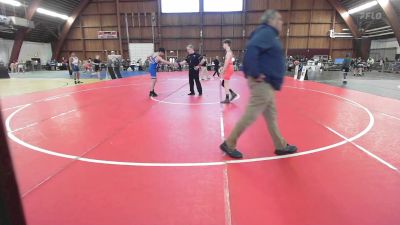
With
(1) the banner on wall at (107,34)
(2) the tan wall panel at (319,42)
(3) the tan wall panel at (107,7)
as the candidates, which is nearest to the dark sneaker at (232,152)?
(2) the tan wall panel at (319,42)

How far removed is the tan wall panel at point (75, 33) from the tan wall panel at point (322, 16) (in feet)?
99.4

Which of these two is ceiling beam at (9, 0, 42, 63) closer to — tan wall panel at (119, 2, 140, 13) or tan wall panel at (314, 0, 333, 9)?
tan wall panel at (119, 2, 140, 13)

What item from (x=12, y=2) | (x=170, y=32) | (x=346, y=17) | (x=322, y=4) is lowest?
(x=170, y=32)

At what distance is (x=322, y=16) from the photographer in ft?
105

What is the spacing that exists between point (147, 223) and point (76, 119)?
486cm

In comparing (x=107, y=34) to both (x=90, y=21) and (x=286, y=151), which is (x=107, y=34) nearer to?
(x=90, y=21)

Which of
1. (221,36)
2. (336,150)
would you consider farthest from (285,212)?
(221,36)

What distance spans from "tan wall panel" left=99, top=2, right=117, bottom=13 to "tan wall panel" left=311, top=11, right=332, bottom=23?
25304mm

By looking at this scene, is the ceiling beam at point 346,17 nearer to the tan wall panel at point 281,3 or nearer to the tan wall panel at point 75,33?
the tan wall panel at point 281,3

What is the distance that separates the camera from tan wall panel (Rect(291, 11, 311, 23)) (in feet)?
105

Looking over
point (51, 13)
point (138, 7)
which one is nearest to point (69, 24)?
point (51, 13)

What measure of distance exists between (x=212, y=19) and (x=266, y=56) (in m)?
31.1

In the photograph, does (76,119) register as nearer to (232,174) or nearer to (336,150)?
(232,174)

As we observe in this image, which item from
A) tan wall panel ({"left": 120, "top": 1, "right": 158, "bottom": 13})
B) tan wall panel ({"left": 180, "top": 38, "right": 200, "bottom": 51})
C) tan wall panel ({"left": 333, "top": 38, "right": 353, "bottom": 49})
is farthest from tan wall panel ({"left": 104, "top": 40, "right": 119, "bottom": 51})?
tan wall panel ({"left": 333, "top": 38, "right": 353, "bottom": 49})
